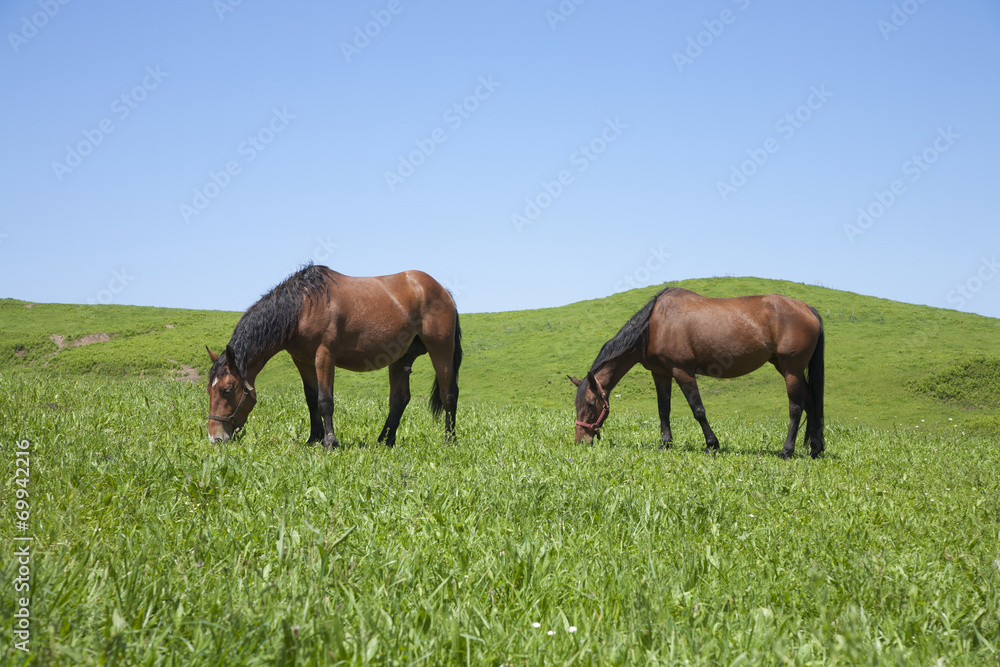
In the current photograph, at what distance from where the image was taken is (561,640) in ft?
7.85

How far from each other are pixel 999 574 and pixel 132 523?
16.1 feet

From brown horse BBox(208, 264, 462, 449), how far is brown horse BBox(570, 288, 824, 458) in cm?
267

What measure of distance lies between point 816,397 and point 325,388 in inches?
302

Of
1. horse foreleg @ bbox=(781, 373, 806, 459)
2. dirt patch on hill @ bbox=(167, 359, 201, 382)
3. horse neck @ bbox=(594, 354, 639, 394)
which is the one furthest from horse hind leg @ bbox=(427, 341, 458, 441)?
dirt patch on hill @ bbox=(167, 359, 201, 382)

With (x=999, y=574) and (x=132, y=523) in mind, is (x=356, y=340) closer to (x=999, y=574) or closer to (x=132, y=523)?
(x=132, y=523)

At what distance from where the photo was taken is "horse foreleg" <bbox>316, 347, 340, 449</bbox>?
7.43 m

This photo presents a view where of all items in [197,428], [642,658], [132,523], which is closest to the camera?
[642,658]

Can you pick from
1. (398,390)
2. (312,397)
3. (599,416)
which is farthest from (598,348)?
(312,397)

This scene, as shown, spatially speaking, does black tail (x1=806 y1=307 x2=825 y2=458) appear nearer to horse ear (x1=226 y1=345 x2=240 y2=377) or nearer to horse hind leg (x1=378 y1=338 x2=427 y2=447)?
horse hind leg (x1=378 y1=338 x2=427 y2=447)

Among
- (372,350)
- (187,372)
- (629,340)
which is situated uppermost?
(629,340)

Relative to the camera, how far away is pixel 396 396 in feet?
28.6

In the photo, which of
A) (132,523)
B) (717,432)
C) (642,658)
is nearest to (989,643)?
(642,658)

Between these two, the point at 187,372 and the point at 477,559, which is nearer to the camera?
the point at 477,559

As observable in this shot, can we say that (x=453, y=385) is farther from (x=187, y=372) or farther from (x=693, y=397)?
(x=187, y=372)
